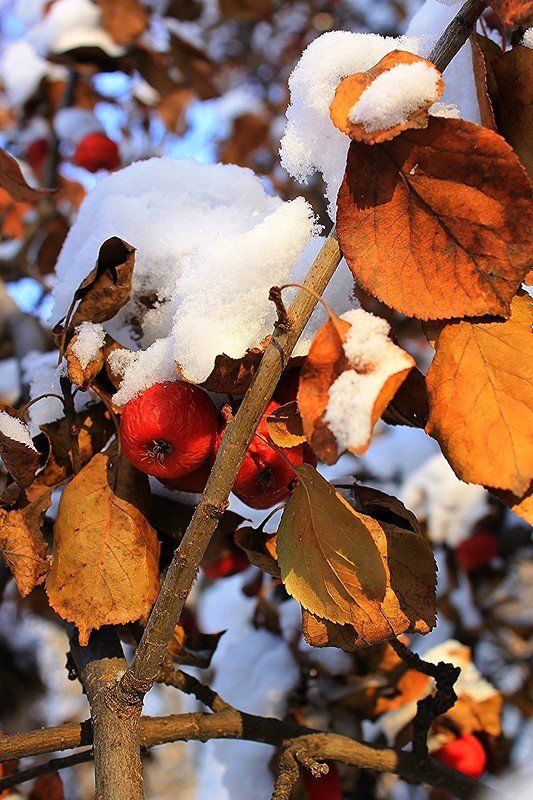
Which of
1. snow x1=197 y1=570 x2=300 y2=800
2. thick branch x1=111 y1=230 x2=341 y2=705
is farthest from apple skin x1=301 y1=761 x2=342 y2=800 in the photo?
thick branch x1=111 y1=230 x2=341 y2=705

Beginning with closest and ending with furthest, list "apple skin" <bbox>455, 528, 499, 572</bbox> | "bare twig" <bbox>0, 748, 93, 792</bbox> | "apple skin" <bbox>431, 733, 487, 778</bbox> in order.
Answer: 1. "bare twig" <bbox>0, 748, 93, 792</bbox>
2. "apple skin" <bbox>431, 733, 487, 778</bbox>
3. "apple skin" <bbox>455, 528, 499, 572</bbox>

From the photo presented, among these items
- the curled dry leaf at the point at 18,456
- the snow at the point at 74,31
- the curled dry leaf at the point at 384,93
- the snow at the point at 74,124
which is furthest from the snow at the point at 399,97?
the snow at the point at 74,124

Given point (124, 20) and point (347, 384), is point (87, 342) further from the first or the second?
point (124, 20)

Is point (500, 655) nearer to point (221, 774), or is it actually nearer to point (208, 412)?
point (221, 774)

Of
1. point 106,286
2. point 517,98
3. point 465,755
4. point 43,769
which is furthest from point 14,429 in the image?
point 465,755

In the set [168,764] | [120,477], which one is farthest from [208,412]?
[168,764]

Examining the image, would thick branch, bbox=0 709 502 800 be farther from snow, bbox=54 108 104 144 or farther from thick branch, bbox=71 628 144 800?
snow, bbox=54 108 104 144

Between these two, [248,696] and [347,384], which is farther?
[248,696]
